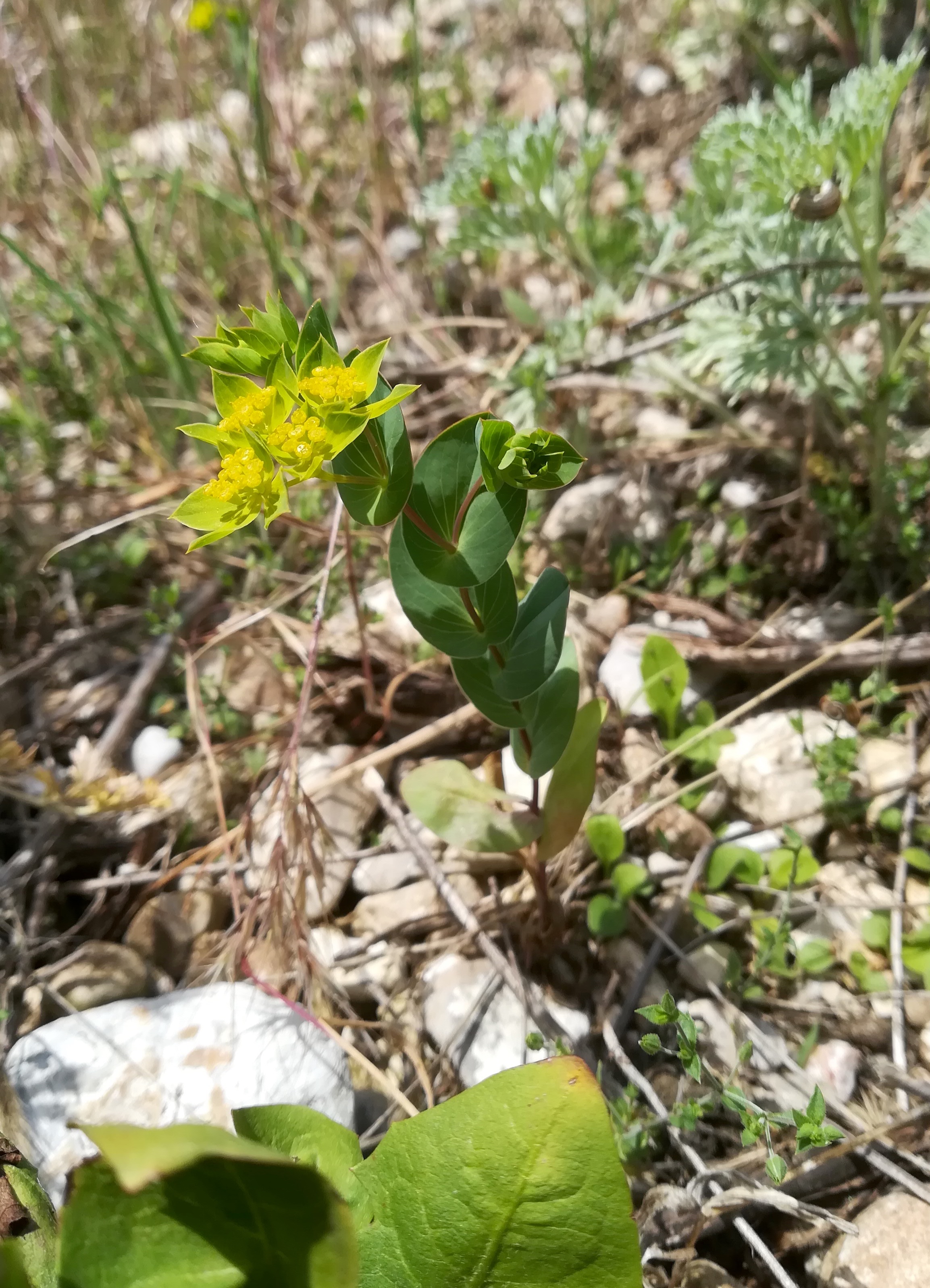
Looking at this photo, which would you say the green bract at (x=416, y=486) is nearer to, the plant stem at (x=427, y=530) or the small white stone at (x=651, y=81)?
the plant stem at (x=427, y=530)

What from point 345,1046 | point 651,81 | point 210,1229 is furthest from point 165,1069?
point 651,81

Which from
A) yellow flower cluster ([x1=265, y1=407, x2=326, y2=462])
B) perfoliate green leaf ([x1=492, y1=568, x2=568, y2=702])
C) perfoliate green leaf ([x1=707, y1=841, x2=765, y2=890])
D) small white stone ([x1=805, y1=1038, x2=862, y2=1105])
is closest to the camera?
yellow flower cluster ([x1=265, y1=407, x2=326, y2=462])

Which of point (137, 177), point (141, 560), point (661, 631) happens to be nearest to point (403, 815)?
point (661, 631)

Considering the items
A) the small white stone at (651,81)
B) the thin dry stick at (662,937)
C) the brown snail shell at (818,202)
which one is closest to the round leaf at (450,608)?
the thin dry stick at (662,937)

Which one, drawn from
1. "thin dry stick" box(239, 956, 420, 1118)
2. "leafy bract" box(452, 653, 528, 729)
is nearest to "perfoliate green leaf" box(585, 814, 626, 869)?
"leafy bract" box(452, 653, 528, 729)

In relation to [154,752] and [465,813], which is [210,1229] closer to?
[465,813]

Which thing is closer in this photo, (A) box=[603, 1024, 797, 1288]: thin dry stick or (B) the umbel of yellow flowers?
(B) the umbel of yellow flowers

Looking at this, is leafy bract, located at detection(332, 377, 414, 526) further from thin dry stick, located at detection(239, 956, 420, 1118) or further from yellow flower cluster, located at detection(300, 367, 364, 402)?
thin dry stick, located at detection(239, 956, 420, 1118)
